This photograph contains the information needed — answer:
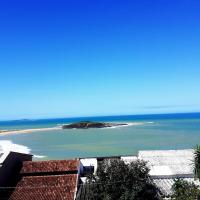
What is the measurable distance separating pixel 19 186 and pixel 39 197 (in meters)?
2.11

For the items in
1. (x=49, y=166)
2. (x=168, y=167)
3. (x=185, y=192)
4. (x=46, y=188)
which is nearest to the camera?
(x=185, y=192)

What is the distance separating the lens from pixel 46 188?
27.6 m

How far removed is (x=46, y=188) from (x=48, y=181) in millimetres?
940

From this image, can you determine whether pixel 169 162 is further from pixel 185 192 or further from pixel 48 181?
pixel 185 192

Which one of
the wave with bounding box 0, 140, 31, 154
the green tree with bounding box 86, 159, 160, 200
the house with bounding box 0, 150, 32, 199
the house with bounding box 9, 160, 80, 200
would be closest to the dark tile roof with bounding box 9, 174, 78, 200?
the house with bounding box 9, 160, 80, 200

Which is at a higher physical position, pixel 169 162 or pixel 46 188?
pixel 169 162

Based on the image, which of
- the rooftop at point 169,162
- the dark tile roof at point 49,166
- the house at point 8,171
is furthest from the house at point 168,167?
the house at point 8,171

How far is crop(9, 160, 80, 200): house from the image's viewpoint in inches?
1051

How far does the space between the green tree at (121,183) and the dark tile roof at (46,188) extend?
85.0 inches

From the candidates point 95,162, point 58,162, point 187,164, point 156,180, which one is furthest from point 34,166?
point 187,164

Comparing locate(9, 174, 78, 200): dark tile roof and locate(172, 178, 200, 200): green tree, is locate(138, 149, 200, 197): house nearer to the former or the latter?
locate(172, 178, 200, 200): green tree

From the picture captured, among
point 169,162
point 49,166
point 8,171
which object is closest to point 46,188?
point 49,166

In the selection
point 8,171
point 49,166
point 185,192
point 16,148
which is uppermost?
point 49,166

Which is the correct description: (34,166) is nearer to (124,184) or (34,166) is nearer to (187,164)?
(124,184)
